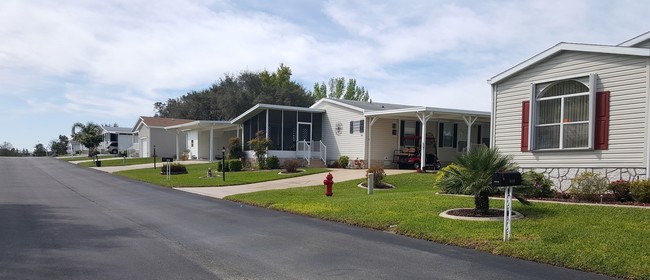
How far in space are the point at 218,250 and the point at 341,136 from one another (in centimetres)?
2250

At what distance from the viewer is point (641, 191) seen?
33.7 ft

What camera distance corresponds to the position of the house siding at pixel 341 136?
92.8ft

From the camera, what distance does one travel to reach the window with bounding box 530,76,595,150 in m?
12.8

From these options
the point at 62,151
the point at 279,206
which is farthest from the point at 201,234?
the point at 62,151

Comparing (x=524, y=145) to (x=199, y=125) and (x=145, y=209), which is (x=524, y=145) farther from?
(x=199, y=125)

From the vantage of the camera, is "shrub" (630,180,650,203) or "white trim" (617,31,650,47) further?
"white trim" (617,31,650,47)

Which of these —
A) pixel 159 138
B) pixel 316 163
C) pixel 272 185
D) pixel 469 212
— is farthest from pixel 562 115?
pixel 159 138

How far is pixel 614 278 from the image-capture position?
6.14 meters

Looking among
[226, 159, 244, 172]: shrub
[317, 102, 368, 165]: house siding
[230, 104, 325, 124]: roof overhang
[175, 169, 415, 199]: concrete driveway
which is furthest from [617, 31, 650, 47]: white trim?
[226, 159, 244, 172]: shrub

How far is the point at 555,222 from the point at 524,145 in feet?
19.3

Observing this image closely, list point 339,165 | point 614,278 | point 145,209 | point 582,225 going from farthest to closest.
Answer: point 339,165 → point 145,209 → point 582,225 → point 614,278

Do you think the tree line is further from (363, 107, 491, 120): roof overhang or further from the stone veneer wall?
the stone veneer wall

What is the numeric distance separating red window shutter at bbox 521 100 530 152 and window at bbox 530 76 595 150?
18cm

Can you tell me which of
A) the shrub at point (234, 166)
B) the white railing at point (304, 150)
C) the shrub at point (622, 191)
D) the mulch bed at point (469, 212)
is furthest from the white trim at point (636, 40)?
the shrub at point (234, 166)
